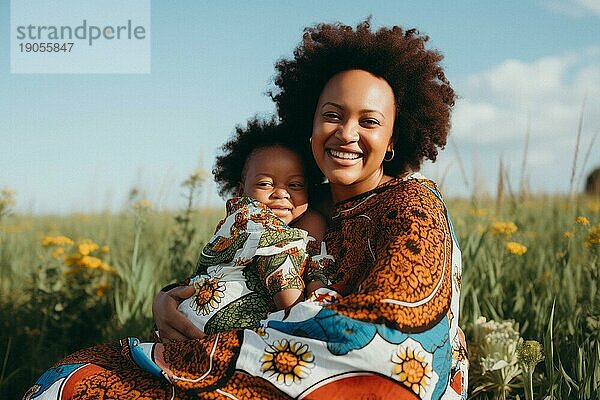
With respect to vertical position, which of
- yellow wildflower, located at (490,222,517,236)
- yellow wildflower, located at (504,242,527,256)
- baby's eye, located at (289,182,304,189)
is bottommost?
yellow wildflower, located at (504,242,527,256)

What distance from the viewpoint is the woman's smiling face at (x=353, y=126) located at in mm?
2490

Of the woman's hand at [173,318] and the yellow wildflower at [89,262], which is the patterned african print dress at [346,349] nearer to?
the woman's hand at [173,318]

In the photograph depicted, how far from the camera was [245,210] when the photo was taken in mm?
2516

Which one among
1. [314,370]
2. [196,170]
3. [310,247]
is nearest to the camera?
[314,370]

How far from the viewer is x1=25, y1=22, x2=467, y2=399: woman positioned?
6.22 feet

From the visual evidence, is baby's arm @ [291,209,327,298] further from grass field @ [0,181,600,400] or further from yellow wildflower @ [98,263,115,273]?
yellow wildflower @ [98,263,115,273]

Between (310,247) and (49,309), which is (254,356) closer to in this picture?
(310,247)

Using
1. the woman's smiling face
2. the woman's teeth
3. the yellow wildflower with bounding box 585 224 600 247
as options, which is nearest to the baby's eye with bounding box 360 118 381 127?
the woman's smiling face

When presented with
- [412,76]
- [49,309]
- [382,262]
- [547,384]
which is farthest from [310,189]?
[49,309]

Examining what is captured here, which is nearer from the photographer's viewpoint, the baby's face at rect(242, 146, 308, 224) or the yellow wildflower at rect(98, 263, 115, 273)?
the baby's face at rect(242, 146, 308, 224)

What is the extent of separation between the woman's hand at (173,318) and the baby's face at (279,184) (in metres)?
0.46

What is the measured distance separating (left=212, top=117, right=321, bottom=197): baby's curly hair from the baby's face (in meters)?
0.06

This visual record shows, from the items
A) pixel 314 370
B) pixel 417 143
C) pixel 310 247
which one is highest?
pixel 417 143

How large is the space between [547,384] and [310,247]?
1098mm
